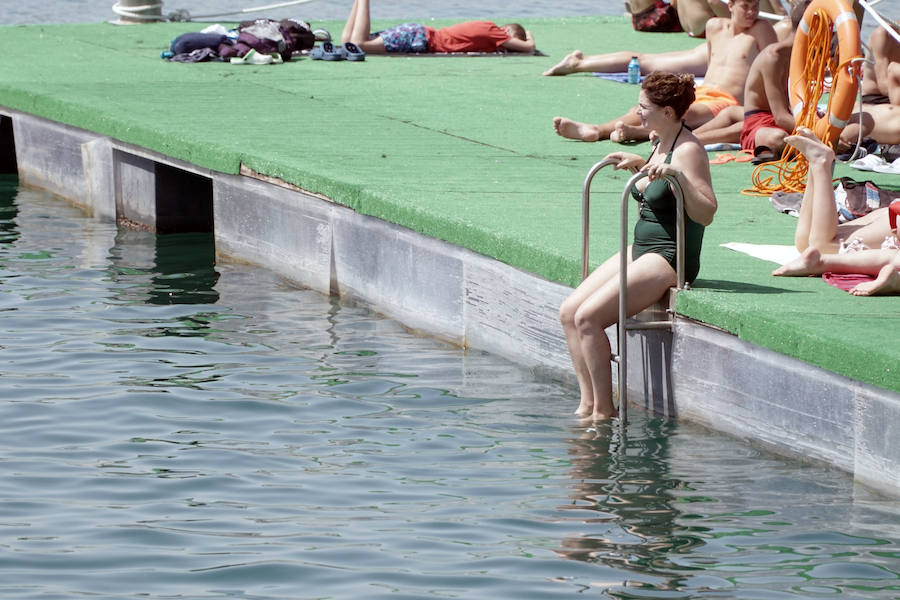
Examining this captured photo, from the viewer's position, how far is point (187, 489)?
21.5ft

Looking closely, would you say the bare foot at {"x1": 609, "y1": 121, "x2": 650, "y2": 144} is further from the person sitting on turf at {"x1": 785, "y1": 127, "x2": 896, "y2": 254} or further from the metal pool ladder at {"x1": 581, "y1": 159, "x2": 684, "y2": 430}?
the person sitting on turf at {"x1": 785, "y1": 127, "x2": 896, "y2": 254}

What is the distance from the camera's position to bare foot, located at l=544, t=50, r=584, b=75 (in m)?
14.7

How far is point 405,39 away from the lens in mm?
16250

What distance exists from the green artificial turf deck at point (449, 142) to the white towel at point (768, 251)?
86 mm

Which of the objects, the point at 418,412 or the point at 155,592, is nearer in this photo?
the point at 155,592

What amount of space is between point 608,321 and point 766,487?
111 centimetres

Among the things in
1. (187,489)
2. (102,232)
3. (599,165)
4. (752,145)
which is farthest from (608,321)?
(102,232)

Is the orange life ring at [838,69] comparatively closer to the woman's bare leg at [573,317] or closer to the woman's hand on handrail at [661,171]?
the woman's bare leg at [573,317]

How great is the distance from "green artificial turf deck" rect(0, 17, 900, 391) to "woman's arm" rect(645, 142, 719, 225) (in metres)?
0.36

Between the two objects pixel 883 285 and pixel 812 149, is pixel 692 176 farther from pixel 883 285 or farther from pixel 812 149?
pixel 883 285

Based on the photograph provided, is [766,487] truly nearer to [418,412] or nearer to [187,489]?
[418,412]

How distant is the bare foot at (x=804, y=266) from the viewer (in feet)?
24.4

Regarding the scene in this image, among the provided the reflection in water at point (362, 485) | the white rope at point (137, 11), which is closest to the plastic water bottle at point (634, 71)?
the reflection in water at point (362, 485)

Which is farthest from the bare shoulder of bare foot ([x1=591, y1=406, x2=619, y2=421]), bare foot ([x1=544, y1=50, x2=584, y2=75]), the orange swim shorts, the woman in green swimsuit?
bare foot ([x1=591, y1=406, x2=619, y2=421])
